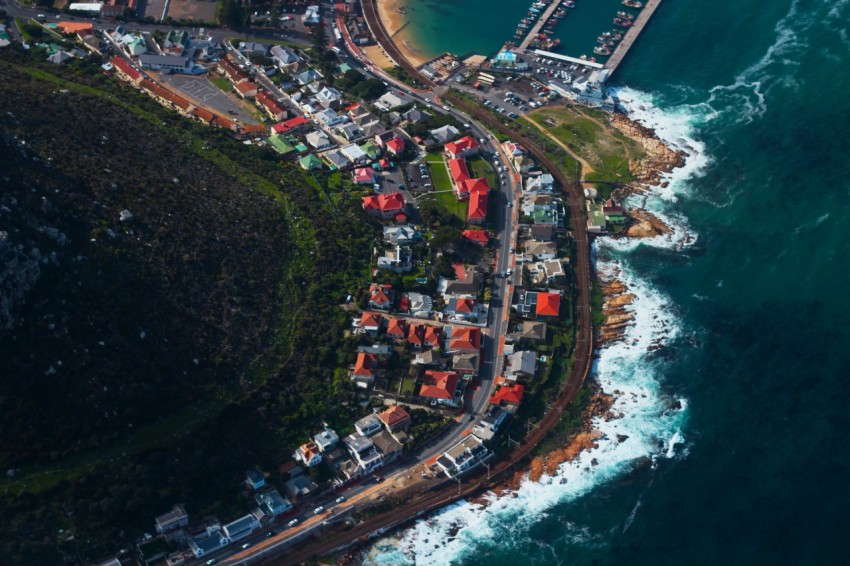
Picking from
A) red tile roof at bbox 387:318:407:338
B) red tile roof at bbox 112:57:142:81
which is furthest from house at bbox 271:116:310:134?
red tile roof at bbox 387:318:407:338

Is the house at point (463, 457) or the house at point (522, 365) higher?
the house at point (522, 365)

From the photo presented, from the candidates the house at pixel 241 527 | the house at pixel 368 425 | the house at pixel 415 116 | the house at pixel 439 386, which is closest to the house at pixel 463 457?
the house at pixel 439 386

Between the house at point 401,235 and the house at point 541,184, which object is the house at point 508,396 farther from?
the house at point 541,184

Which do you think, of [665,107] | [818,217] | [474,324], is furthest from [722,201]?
[474,324]

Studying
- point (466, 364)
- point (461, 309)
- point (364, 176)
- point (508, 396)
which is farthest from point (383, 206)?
point (508, 396)

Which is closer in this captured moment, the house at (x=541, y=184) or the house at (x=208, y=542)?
the house at (x=208, y=542)

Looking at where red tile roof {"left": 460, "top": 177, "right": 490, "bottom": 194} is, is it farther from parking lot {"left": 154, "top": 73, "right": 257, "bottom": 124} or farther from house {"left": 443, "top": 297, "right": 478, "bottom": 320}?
parking lot {"left": 154, "top": 73, "right": 257, "bottom": 124}

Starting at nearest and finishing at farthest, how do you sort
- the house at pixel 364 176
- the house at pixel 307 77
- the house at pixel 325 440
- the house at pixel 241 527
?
the house at pixel 241 527
the house at pixel 325 440
the house at pixel 364 176
the house at pixel 307 77
